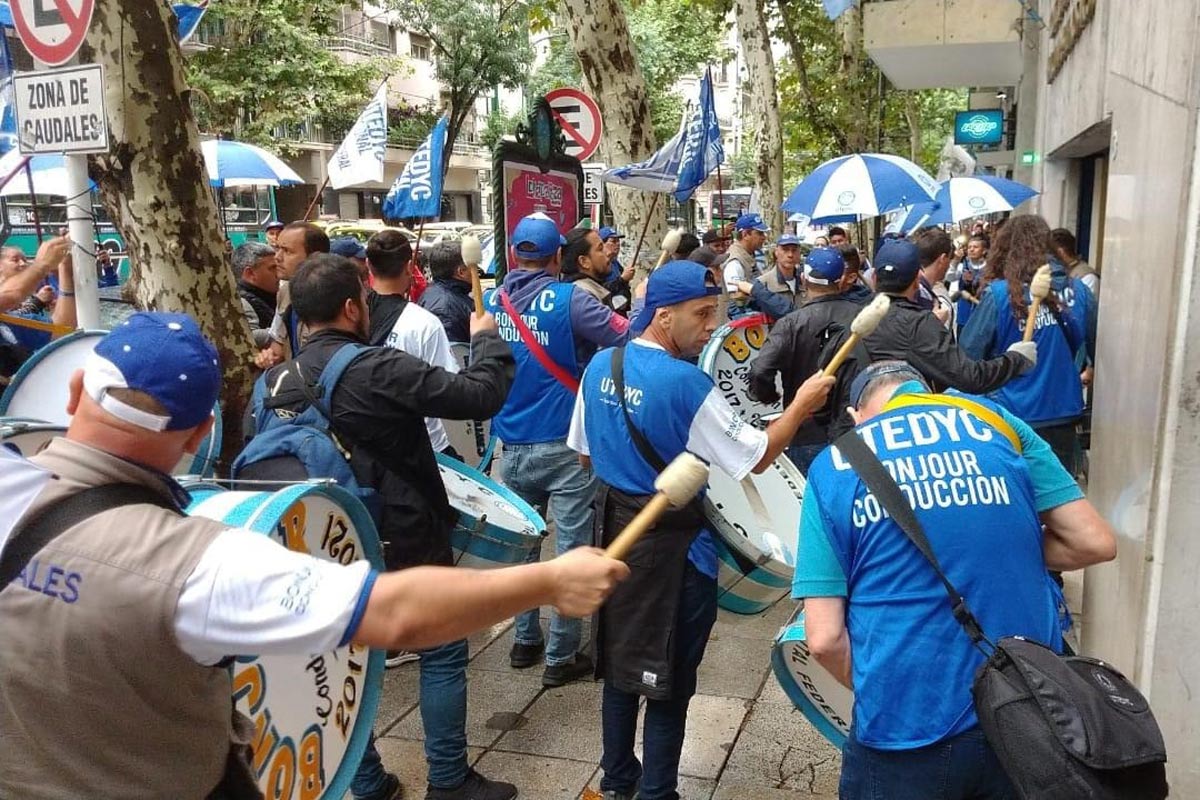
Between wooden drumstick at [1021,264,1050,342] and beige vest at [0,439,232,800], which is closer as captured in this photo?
beige vest at [0,439,232,800]

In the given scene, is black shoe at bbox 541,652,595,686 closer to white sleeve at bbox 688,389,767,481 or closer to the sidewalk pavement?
the sidewalk pavement

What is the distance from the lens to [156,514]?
1649mm

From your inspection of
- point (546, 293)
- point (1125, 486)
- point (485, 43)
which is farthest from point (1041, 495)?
point (485, 43)

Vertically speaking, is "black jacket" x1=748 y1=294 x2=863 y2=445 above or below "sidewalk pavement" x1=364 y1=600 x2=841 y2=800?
above

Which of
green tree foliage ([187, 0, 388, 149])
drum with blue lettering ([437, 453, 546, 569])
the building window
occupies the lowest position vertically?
drum with blue lettering ([437, 453, 546, 569])

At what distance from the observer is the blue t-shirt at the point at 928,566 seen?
2.23 meters

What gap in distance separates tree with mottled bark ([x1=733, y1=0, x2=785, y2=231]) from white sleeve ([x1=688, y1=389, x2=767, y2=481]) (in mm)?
14893

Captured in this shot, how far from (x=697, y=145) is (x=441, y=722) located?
536 centimetres

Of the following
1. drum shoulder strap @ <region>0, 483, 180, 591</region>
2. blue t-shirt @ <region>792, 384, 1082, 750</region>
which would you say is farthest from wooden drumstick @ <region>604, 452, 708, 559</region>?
drum shoulder strap @ <region>0, 483, 180, 591</region>

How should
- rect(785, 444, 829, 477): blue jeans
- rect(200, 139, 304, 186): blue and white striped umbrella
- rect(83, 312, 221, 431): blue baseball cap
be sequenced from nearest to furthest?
1. rect(83, 312, 221, 431): blue baseball cap
2. rect(785, 444, 829, 477): blue jeans
3. rect(200, 139, 304, 186): blue and white striped umbrella

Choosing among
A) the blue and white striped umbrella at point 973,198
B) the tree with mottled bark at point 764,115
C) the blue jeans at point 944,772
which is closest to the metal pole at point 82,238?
the blue jeans at point 944,772

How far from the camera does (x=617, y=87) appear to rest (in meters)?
9.21

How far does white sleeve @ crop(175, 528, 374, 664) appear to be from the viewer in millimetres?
1573

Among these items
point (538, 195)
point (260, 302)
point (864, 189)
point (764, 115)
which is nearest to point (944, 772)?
point (538, 195)
